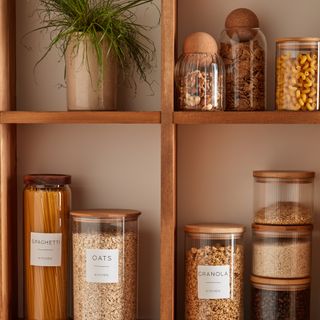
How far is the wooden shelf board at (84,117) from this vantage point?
1.93 m

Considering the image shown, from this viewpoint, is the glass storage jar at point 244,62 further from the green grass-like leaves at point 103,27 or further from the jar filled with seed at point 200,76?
Answer: the green grass-like leaves at point 103,27

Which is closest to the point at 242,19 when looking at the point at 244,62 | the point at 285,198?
the point at 244,62

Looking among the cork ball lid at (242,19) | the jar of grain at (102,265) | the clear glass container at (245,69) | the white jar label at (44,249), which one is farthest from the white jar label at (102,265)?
the cork ball lid at (242,19)

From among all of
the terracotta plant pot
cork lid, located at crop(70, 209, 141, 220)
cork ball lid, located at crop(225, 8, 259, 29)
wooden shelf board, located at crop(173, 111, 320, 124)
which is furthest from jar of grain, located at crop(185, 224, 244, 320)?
cork ball lid, located at crop(225, 8, 259, 29)

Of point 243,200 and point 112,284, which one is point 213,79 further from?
point 112,284

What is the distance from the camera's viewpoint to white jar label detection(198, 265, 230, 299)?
1.94m

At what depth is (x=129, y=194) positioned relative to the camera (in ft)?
7.14

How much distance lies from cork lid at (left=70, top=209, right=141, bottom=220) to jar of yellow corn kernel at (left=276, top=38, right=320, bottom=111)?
464mm

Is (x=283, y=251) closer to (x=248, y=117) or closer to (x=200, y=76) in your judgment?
(x=248, y=117)

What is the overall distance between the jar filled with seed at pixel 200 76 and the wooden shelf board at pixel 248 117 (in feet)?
0.08

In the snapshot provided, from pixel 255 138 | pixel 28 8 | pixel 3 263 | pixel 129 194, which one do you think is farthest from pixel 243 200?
pixel 28 8

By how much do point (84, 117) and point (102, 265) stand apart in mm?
372

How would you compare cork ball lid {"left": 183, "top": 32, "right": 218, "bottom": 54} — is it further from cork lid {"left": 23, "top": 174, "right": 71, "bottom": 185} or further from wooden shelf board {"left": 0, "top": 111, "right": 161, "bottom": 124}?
cork lid {"left": 23, "top": 174, "right": 71, "bottom": 185}

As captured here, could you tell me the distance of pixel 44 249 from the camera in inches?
80.2
